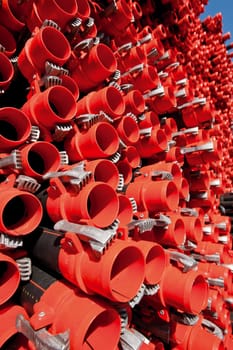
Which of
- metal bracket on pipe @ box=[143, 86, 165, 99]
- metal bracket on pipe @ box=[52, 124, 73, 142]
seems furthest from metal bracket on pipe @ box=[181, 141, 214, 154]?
metal bracket on pipe @ box=[52, 124, 73, 142]

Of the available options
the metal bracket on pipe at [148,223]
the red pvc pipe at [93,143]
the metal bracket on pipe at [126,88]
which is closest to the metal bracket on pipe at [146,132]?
the metal bracket on pipe at [126,88]

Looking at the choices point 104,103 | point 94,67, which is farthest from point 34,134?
point 94,67

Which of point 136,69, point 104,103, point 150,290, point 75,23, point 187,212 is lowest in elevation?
point 150,290

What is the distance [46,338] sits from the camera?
53 cm

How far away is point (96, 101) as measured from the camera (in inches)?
37.9

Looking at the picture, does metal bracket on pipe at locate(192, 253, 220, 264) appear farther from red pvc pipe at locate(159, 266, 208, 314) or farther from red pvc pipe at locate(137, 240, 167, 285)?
red pvc pipe at locate(137, 240, 167, 285)

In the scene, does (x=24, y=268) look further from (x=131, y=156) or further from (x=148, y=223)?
(x=131, y=156)

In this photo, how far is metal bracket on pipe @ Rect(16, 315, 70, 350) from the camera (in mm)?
505

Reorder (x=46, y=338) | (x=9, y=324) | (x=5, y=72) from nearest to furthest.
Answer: (x=46, y=338)
(x=9, y=324)
(x=5, y=72)

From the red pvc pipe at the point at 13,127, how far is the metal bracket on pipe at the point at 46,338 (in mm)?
505

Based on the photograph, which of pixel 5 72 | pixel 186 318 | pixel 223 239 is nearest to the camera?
pixel 5 72

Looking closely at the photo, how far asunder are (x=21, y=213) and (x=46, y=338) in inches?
14.0

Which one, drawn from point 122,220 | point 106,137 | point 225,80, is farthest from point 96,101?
point 225,80

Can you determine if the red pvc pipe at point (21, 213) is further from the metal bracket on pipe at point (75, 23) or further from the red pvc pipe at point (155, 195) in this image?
the metal bracket on pipe at point (75, 23)
